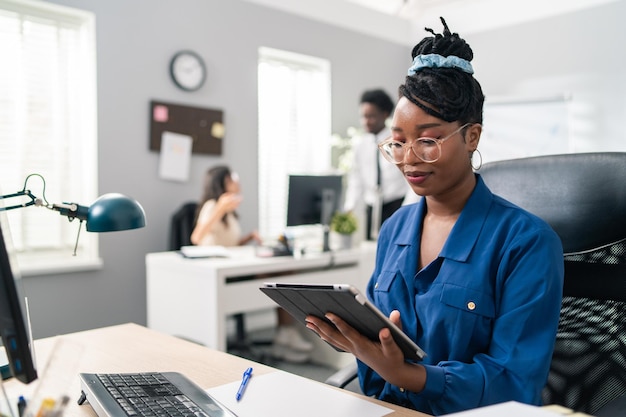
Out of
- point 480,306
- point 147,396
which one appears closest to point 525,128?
point 480,306

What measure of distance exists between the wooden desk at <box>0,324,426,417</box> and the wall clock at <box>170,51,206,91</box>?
9.28ft

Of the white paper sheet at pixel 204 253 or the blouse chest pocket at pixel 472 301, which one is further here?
the white paper sheet at pixel 204 253

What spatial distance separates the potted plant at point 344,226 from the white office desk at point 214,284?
0.19m

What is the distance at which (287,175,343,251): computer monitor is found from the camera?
3145mm

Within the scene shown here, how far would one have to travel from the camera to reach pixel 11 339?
728 mm

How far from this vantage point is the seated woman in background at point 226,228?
3.50 metres

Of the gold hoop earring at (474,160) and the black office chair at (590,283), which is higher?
the gold hoop earring at (474,160)

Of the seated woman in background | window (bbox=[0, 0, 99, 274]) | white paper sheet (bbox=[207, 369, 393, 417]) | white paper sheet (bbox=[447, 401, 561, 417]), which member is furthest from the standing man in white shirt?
white paper sheet (bbox=[447, 401, 561, 417])

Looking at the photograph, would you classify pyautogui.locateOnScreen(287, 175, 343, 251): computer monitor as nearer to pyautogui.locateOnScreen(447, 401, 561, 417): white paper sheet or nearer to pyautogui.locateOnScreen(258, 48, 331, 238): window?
pyautogui.locateOnScreen(258, 48, 331, 238): window

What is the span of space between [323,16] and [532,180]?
3979mm

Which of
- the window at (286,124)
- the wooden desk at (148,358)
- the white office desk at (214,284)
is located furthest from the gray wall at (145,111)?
the wooden desk at (148,358)

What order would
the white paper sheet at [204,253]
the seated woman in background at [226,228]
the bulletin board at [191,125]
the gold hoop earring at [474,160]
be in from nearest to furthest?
the gold hoop earring at [474,160], the white paper sheet at [204,253], the seated woman in background at [226,228], the bulletin board at [191,125]

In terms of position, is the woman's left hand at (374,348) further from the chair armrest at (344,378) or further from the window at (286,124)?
the window at (286,124)

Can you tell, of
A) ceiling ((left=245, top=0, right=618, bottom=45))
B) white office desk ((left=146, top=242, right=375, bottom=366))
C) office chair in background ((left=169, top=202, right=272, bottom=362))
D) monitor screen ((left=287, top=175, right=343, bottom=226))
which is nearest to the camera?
white office desk ((left=146, top=242, right=375, bottom=366))
